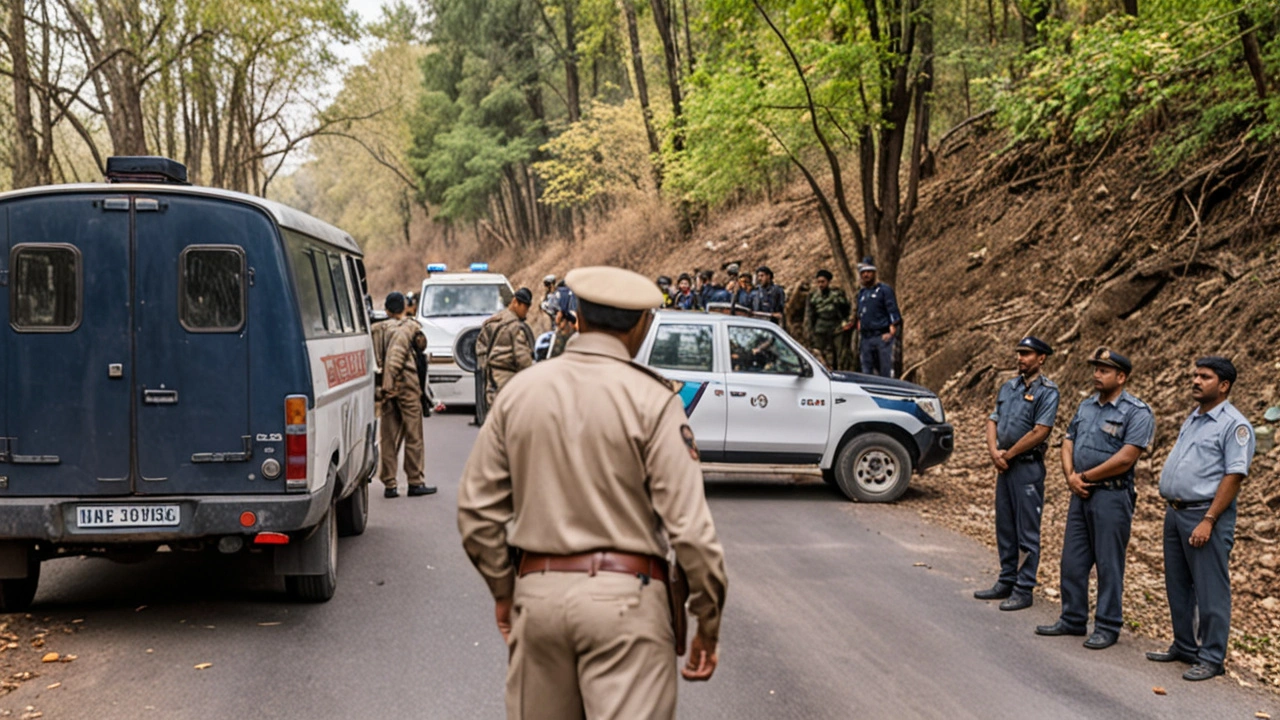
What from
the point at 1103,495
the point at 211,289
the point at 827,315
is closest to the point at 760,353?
the point at 1103,495

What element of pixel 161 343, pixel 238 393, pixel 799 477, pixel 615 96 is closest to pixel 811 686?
pixel 238 393

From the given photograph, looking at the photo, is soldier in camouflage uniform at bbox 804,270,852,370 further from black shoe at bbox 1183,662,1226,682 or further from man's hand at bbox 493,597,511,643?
man's hand at bbox 493,597,511,643

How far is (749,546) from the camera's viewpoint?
8930 millimetres

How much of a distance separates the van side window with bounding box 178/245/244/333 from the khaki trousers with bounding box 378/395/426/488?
4403 millimetres

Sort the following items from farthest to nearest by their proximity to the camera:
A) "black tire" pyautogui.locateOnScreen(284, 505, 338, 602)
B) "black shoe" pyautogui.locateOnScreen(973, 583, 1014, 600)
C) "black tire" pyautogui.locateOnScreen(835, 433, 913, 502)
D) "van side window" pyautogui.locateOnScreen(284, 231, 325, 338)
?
"black tire" pyautogui.locateOnScreen(835, 433, 913, 502)
"black shoe" pyautogui.locateOnScreen(973, 583, 1014, 600)
"black tire" pyautogui.locateOnScreen(284, 505, 338, 602)
"van side window" pyautogui.locateOnScreen(284, 231, 325, 338)

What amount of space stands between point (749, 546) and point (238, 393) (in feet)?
14.5

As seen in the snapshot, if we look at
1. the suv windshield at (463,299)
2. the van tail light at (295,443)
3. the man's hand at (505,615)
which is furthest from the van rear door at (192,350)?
the suv windshield at (463,299)

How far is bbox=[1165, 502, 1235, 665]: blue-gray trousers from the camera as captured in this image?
616 cm

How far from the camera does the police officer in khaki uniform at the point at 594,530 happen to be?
2936 millimetres

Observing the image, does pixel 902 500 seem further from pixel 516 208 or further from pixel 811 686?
pixel 516 208

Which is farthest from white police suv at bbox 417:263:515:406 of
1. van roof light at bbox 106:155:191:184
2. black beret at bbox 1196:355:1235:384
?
black beret at bbox 1196:355:1235:384

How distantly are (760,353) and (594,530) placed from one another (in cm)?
845

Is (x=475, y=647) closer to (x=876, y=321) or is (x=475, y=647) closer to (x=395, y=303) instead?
(x=395, y=303)

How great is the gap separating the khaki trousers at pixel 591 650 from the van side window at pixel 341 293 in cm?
531
